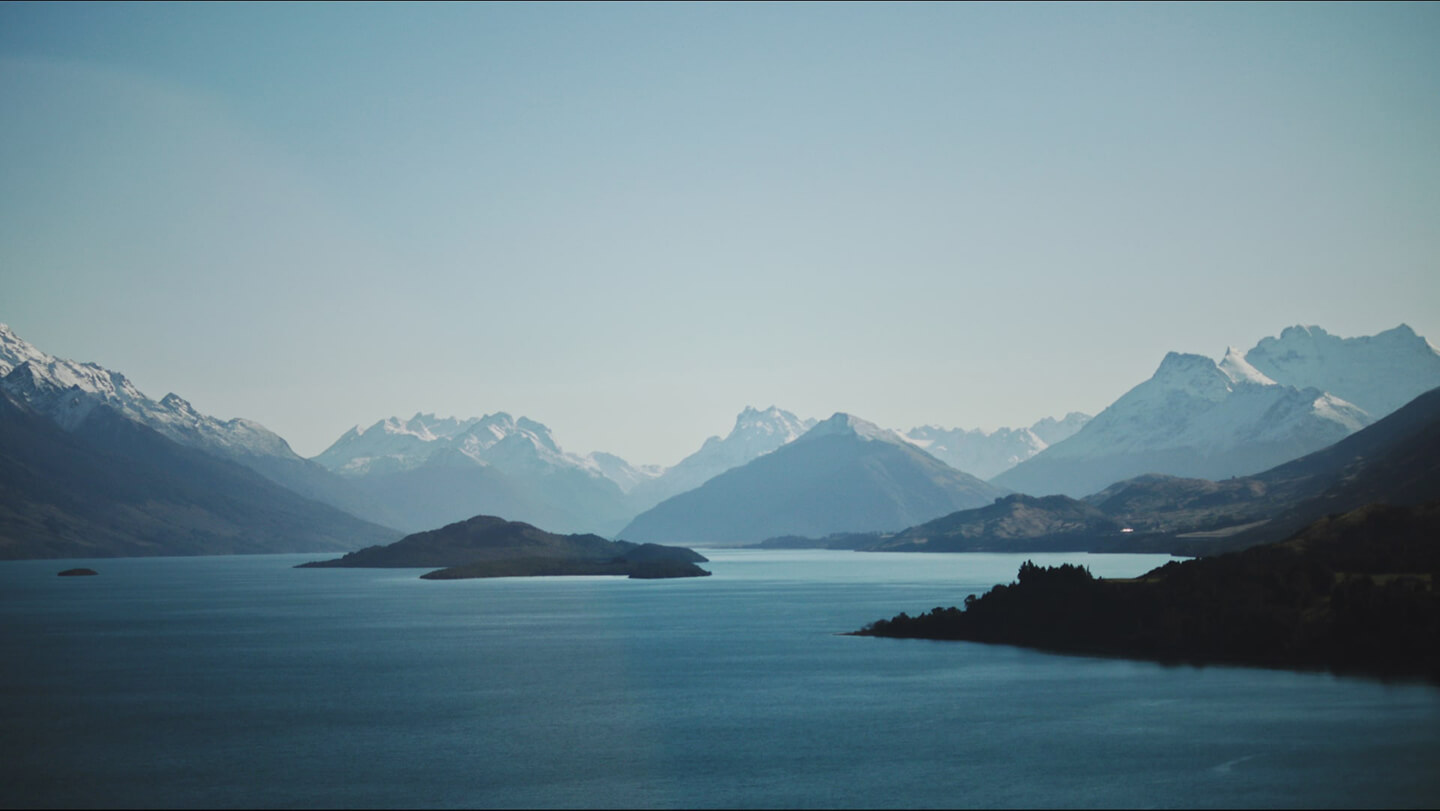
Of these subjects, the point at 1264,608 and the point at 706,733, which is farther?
the point at 1264,608

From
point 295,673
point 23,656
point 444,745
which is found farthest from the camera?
point 23,656

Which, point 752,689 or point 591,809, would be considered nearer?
point 591,809

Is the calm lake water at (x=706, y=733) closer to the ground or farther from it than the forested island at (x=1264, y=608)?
closer to the ground

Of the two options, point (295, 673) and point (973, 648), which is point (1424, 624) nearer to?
point (973, 648)

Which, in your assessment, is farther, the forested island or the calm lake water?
the forested island

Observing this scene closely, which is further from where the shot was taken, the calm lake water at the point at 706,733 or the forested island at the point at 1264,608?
the forested island at the point at 1264,608

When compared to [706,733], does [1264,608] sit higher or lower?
higher

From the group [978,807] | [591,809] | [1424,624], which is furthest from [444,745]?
[1424,624]

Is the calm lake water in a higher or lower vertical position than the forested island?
lower
